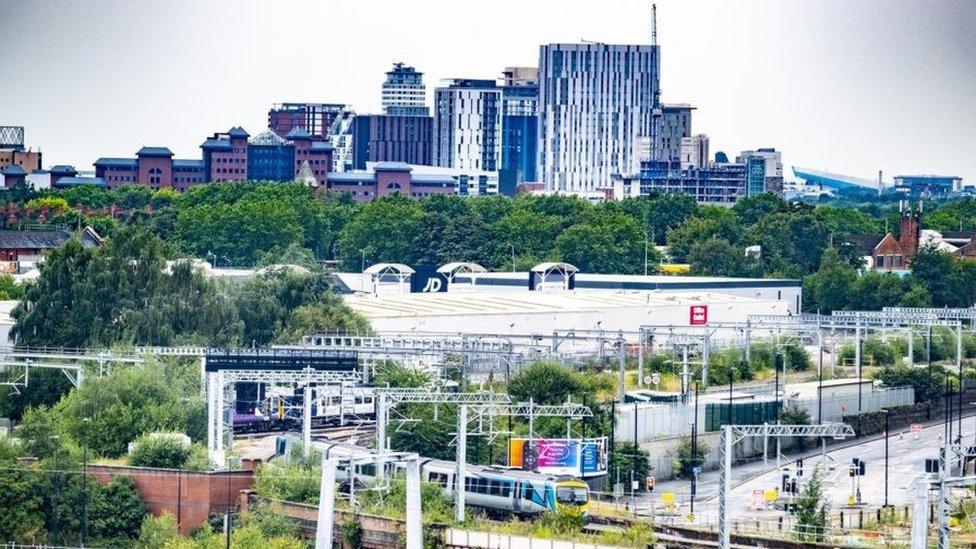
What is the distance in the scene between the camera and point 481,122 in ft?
517

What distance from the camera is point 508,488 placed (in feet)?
99.0

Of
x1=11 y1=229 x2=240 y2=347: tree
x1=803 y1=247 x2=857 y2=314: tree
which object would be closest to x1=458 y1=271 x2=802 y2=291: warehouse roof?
x1=803 y1=247 x2=857 y2=314: tree

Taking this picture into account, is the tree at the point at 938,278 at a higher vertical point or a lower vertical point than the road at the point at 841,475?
higher

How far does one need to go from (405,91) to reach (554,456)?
12783cm

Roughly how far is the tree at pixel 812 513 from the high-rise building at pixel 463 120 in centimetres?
12583

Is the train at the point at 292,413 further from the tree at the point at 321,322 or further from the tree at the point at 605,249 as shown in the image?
the tree at the point at 605,249

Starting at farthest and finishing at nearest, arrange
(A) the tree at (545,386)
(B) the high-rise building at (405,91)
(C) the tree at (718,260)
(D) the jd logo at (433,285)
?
(B) the high-rise building at (405,91) → (C) the tree at (718,260) → (D) the jd logo at (433,285) → (A) the tree at (545,386)

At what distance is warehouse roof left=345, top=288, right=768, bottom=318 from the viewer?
49438 millimetres

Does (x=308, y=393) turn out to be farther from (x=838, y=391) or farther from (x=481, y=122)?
(x=481, y=122)

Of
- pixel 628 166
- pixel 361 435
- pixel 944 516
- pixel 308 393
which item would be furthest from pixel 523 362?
pixel 628 166

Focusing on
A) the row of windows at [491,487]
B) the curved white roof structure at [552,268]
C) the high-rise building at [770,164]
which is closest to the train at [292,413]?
the row of windows at [491,487]

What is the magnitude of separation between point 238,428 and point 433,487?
7841 mm

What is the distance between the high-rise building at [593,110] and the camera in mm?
153625

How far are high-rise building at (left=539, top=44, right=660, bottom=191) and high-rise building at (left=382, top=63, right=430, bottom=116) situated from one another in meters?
8.61
